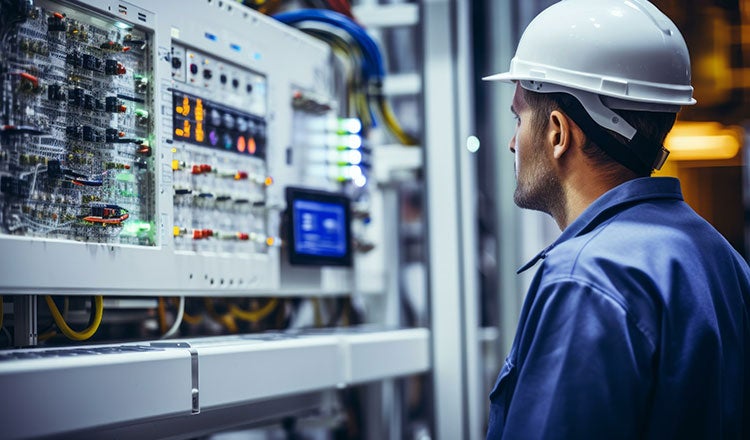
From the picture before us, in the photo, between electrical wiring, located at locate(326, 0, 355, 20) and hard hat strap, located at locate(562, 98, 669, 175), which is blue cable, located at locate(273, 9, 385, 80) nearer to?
electrical wiring, located at locate(326, 0, 355, 20)

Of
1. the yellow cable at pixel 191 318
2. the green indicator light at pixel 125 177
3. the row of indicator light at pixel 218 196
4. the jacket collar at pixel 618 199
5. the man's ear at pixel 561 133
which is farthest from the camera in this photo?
the yellow cable at pixel 191 318

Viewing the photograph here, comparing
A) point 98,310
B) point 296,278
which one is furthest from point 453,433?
point 98,310

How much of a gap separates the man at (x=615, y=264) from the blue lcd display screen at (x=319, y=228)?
2.74ft

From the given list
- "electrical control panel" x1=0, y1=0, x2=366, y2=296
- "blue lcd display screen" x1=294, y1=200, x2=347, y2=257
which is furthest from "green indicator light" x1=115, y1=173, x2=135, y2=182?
"blue lcd display screen" x1=294, y1=200, x2=347, y2=257

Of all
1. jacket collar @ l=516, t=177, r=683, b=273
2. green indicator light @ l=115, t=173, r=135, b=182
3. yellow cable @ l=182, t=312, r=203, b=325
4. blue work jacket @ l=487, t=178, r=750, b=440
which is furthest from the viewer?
yellow cable @ l=182, t=312, r=203, b=325

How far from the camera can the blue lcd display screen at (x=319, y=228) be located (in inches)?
95.5

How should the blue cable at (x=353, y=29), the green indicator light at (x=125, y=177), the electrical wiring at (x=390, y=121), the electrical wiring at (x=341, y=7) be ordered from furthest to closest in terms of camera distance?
the electrical wiring at (x=390, y=121) < the electrical wiring at (x=341, y=7) < the blue cable at (x=353, y=29) < the green indicator light at (x=125, y=177)

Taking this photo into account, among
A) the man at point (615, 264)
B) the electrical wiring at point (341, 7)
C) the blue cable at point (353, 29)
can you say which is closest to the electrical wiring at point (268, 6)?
the blue cable at point (353, 29)

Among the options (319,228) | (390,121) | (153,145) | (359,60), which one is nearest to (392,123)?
(390,121)

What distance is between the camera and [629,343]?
4.20 feet

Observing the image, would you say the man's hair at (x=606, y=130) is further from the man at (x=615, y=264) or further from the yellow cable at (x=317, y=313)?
the yellow cable at (x=317, y=313)

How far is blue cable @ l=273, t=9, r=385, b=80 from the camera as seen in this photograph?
267cm

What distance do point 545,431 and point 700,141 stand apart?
3335mm

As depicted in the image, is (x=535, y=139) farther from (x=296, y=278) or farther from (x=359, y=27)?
(x=359, y=27)
